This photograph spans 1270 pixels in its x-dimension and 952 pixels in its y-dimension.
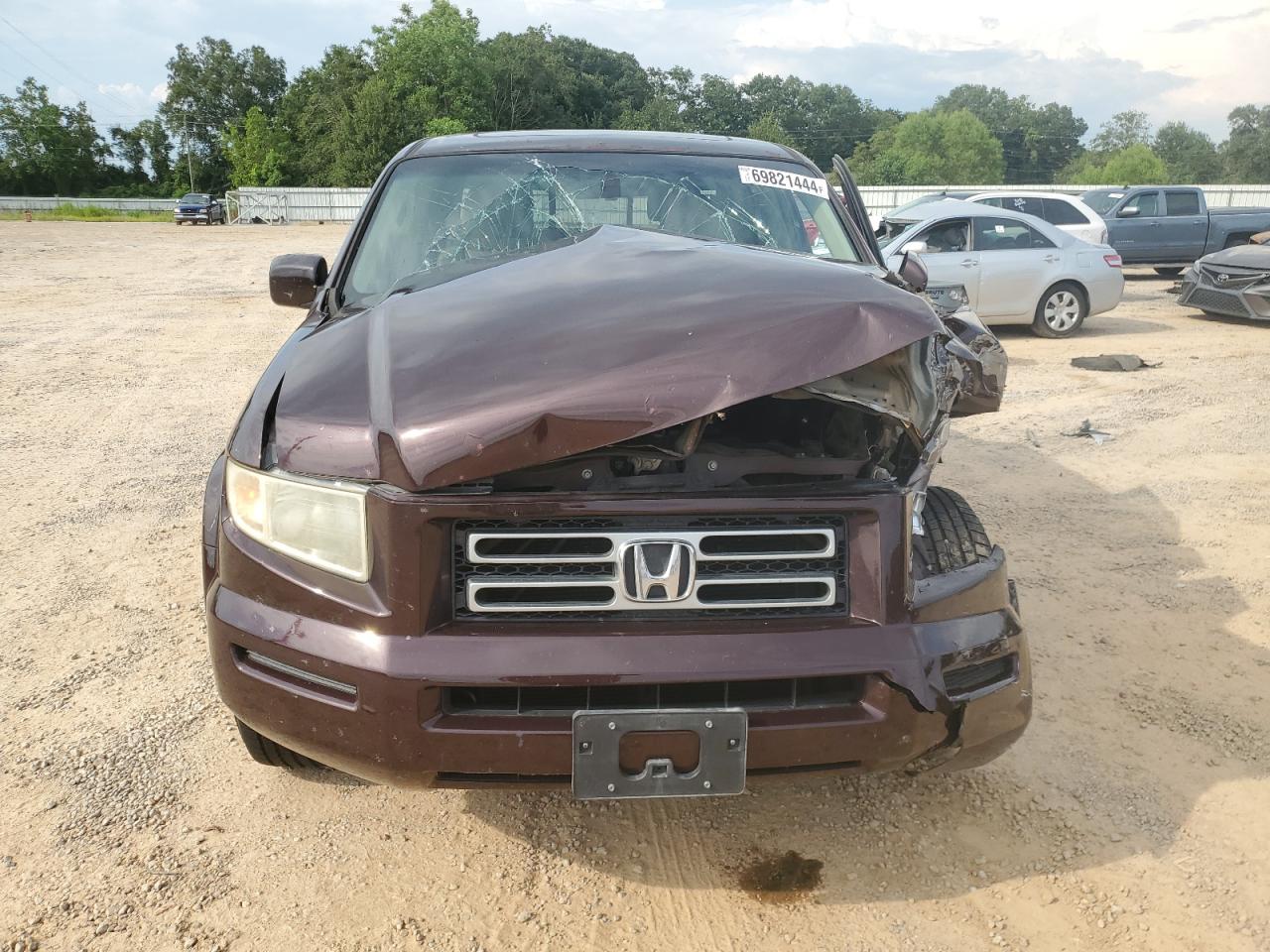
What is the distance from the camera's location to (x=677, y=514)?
6.69 ft

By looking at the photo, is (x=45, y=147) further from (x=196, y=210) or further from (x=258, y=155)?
(x=196, y=210)

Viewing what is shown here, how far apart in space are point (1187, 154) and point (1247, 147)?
19.4 ft

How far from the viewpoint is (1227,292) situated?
12.4 metres

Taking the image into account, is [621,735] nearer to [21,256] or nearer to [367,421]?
[367,421]

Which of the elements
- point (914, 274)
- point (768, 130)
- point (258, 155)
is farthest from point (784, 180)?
point (768, 130)

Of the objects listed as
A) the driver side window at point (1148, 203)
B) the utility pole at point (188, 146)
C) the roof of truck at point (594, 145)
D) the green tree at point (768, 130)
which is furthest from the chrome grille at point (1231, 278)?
the utility pole at point (188, 146)

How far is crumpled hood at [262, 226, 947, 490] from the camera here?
A: 1.92 metres

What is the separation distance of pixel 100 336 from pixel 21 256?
1400cm

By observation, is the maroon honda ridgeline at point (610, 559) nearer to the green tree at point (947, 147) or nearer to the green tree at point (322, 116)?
the green tree at point (322, 116)

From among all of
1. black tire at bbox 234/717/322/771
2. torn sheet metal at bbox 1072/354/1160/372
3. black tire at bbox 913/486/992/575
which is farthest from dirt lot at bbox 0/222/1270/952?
torn sheet metal at bbox 1072/354/1160/372

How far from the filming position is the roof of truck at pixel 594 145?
3.75 metres

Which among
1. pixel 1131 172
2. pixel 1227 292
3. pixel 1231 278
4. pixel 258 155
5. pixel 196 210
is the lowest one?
pixel 1227 292

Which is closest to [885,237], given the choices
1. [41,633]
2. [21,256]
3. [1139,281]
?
[1139,281]

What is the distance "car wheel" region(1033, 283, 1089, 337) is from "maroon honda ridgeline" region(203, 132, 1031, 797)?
10056mm
